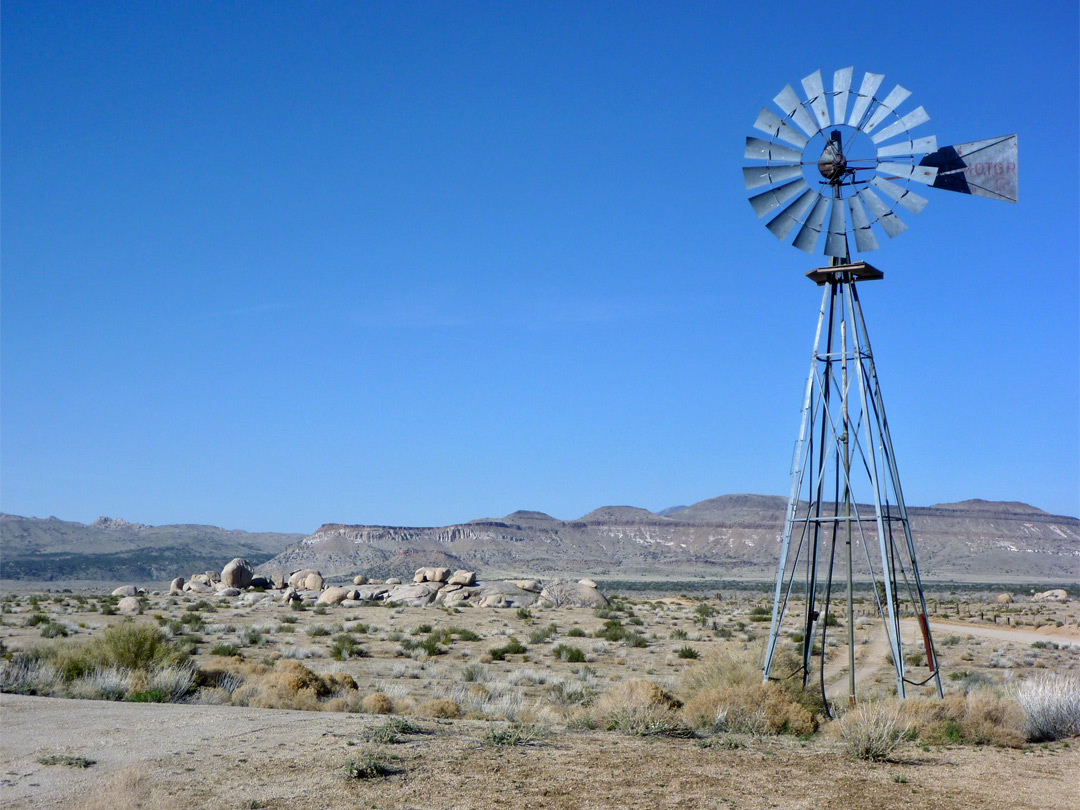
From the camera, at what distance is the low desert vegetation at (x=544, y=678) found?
11453mm

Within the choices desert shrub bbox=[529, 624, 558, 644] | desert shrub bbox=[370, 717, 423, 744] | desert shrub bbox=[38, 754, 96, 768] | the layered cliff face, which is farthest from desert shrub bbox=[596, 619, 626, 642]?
the layered cliff face

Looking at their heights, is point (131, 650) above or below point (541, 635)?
above

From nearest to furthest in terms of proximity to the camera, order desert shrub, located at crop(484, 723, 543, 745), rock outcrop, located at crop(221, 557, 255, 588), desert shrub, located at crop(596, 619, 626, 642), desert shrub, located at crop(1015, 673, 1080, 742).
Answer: desert shrub, located at crop(484, 723, 543, 745) → desert shrub, located at crop(1015, 673, 1080, 742) → desert shrub, located at crop(596, 619, 626, 642) → rock outcrop, located at crop(221, 557, 255, 588)

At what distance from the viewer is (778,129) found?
13547mm

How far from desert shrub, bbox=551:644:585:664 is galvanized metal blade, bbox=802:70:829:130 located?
15.9 m

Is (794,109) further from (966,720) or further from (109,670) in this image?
(109,670)

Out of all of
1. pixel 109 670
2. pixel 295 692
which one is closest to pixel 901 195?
pixel 295 692

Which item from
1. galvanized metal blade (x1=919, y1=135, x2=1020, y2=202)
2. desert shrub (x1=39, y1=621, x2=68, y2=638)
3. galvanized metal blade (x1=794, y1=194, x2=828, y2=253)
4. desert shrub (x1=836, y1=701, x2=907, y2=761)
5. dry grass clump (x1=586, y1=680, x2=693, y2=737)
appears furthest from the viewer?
desert shrub (x1=39, y1=621, x2=68, y2=638)

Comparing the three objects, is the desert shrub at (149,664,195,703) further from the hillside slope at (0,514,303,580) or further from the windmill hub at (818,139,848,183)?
the hillside slope at (0,514,303,580)

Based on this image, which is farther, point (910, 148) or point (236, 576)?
point (236, 576)

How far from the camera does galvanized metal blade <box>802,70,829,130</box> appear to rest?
521 inches

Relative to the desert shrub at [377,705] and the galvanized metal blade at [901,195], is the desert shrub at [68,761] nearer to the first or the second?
the desert shrub at [377,705]

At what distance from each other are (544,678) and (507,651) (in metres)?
5.70

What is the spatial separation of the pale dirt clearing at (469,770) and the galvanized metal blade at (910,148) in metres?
8.48
